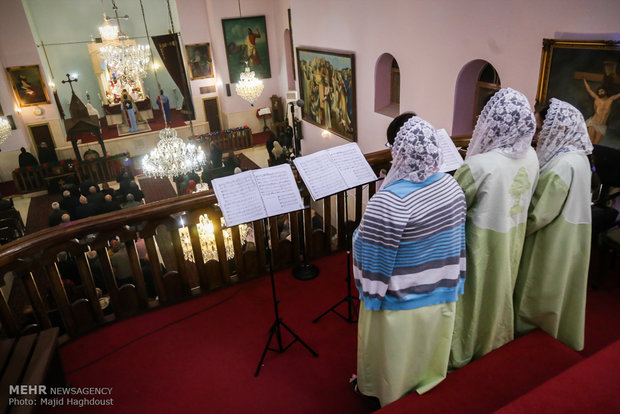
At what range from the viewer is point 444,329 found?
233 centimetres

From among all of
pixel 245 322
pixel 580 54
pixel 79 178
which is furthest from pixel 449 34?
pixel 79 178

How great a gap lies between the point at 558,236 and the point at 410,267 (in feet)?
3.46

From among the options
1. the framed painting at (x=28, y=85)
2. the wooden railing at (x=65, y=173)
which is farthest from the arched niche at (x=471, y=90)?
the framed painting at (x=28, y=85)

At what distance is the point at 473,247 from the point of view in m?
2.45

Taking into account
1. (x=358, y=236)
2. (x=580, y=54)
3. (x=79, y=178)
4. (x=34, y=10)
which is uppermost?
(x=34, y=10)

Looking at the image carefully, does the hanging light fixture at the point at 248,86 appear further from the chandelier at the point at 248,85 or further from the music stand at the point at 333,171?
the music stand at the point at 333,171

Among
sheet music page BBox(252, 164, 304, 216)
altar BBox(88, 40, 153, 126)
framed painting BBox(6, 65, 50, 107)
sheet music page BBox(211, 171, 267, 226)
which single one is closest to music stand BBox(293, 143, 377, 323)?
sheet music page BBox(252, 164, 304, 216)

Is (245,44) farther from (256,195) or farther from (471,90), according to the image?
(256,195)

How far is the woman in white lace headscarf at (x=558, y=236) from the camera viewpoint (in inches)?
96.8

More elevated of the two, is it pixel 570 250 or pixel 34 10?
pixel 34 10

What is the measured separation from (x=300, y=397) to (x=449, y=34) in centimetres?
651

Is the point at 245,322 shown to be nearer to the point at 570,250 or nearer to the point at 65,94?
the point at 570,250

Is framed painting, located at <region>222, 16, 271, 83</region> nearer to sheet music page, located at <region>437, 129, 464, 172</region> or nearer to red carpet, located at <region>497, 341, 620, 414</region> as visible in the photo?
sheet music page, located at <region>437, 129, 464, 172</region>

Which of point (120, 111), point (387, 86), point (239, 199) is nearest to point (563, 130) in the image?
point (239, 199)
